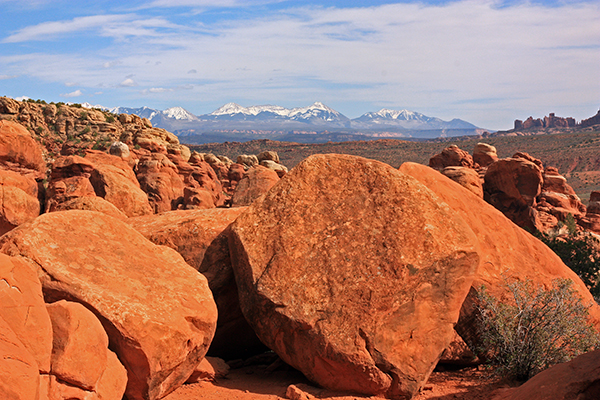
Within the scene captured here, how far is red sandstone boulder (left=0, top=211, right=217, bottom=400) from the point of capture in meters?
6.01

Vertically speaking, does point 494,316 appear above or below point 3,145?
below

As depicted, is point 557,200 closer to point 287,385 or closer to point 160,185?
point 160,185

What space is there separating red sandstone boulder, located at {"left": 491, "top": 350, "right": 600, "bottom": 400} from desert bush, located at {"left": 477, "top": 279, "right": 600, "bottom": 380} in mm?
1962

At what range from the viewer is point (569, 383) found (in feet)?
16.9

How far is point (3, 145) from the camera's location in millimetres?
17203

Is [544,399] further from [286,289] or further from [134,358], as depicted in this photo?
[134,358]

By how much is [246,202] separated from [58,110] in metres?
33.0

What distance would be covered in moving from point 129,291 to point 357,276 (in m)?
3.55

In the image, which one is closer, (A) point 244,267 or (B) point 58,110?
(A) point 244,267

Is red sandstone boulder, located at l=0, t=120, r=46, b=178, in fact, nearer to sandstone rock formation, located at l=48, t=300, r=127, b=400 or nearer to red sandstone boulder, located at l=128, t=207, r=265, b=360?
red sandstone boulder, located at l=128, t=207, r=265, b=360

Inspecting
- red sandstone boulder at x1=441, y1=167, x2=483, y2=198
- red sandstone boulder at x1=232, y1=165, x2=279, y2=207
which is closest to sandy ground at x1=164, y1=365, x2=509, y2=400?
red sandstone boulder at x1=441, y1=167, x2=483, y2=198

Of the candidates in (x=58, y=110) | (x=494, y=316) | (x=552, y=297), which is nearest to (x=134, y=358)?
(x=494, y=316)

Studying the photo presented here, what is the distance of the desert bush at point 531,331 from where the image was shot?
7.74m

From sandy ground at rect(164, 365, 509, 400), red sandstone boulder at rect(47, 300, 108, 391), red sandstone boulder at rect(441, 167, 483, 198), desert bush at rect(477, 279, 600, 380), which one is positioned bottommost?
sandy ground at rect(164, 365, 509, 400)
